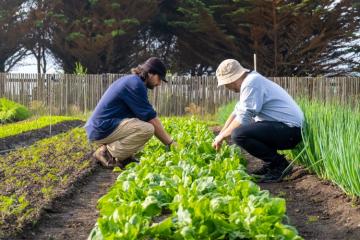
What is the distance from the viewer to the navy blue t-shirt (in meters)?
5.23

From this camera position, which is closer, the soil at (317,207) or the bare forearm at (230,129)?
the soil at (317,207)

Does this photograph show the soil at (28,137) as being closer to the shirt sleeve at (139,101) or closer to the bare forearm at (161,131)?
the shirt sleeve at (139,101)

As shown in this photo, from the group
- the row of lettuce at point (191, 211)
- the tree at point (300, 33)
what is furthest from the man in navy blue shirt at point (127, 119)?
the tree at point (300, 33)

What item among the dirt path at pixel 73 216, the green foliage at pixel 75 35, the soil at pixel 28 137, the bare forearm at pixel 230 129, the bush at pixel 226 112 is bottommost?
the soil at pixel 28 137

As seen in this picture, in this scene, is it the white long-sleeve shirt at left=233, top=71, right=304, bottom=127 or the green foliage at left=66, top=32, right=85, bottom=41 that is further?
the green foliage at left=66, top=32, right=85, bottom=41

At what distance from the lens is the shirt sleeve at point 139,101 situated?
5195 mm

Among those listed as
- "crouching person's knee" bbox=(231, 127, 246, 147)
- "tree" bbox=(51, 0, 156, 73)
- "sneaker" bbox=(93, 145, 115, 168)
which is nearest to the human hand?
"crouching person's knee" bbox=(231, 127, 246, 147)

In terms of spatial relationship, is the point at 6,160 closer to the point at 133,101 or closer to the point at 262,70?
the point at 133,101

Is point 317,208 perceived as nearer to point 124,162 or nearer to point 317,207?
point 317,207

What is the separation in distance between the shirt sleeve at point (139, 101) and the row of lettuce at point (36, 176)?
0.71 meters

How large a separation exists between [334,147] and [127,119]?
2.24 m

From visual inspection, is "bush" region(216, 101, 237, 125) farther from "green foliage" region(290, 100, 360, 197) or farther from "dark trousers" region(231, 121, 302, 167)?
"dark trousers" region(231, 121, 302, 167)

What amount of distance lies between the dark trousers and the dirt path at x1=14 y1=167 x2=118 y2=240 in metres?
1.22

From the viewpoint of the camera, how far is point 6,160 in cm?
604
